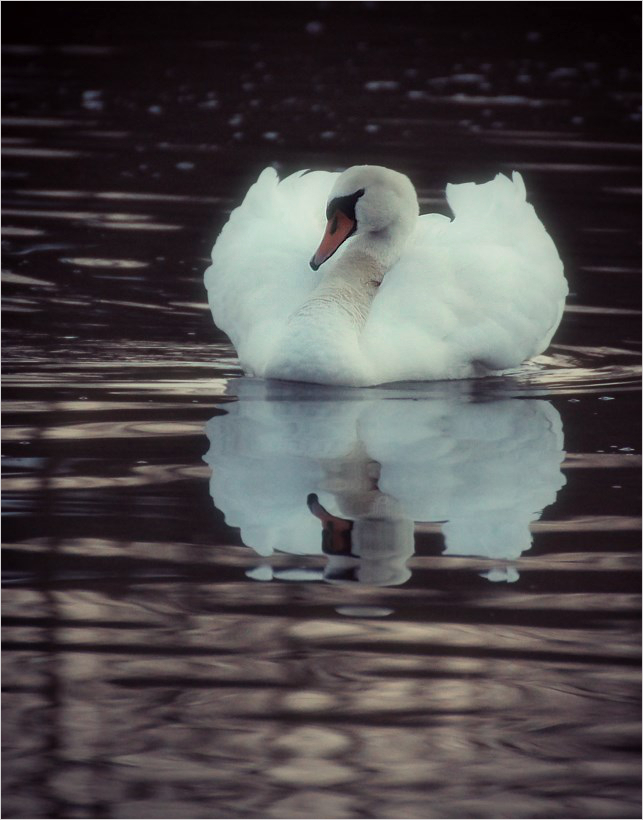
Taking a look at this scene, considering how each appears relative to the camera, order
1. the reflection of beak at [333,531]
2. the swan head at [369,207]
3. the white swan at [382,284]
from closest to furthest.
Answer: the reflection of beak at [333,531] → the white swan at [382,284] → the swan head at [369,207]

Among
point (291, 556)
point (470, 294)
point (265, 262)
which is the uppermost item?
A: point (265, 262)

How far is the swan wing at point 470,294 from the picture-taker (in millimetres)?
7973

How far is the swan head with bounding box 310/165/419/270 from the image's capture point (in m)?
8.34

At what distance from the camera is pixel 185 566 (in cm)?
555

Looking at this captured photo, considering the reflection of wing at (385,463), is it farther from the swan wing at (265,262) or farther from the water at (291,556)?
the swan wing at (265,262)

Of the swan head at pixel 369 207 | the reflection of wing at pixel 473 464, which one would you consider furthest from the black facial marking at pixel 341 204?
the reflection of wing at pixel 473 464

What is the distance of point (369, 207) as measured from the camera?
→ 8.39 metres

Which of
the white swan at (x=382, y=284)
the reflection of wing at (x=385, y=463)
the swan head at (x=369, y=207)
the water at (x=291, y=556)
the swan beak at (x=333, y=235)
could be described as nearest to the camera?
the water at (x=291, y=556)

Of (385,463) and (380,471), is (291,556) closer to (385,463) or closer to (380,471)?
(380,471)

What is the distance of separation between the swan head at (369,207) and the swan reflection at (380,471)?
2.69ft

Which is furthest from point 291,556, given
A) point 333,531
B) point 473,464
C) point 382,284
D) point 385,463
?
point 382,284

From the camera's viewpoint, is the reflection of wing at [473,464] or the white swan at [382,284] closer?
the reflection of wing at [473,464]

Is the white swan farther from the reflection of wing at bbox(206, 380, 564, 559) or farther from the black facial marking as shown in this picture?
the reflection of wing at bbox(206, 380, 564, 559)

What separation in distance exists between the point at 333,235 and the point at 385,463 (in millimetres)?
1884
